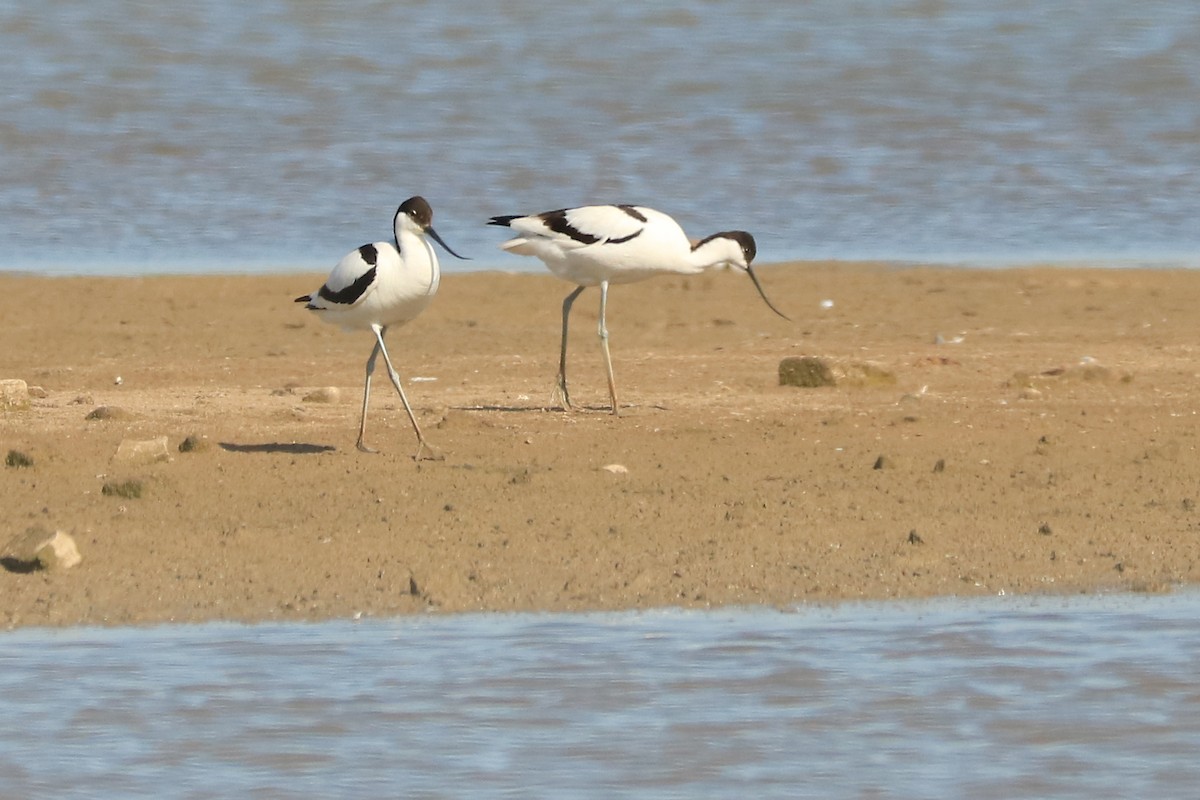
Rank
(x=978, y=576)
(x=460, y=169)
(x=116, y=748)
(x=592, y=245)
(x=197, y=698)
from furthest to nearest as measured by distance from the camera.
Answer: (x=460, y=169), (x=592, y=245), (x=978, y=576), (x=197, y=698), (x=116, y=748)

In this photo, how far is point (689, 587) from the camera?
7.08 metres

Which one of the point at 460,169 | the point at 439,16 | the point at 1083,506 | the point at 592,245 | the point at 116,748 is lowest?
the point at 116,748

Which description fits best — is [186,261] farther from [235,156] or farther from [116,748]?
[116,748]

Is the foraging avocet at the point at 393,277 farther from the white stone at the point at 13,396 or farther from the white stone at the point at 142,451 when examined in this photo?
the white stone at the point at 13,396

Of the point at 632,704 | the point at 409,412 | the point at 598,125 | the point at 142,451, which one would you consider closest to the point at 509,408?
the point at 409,412

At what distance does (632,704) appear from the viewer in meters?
5.84

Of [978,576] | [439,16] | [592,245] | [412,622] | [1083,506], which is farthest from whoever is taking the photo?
[439,16]

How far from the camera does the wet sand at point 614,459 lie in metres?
7.19

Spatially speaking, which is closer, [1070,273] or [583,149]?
[1070,273]

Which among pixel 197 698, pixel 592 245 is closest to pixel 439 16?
pixel 592 245

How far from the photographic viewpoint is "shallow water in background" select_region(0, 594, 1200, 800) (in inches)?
207

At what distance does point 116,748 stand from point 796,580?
250 centimetres

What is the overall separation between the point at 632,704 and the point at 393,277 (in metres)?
3.61

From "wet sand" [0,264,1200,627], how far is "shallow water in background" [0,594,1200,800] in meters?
0.34
